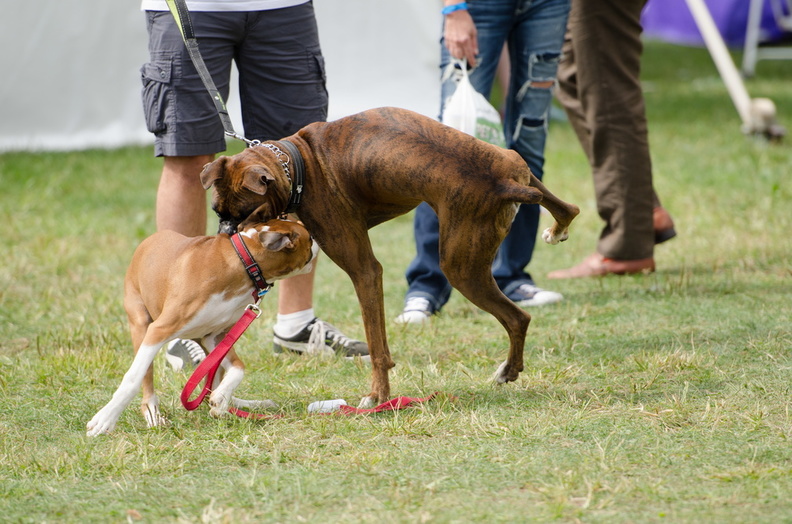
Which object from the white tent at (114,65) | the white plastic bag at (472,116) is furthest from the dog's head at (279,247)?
the white tent at (114,65)

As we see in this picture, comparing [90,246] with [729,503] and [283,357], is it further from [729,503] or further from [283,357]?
[729,503]

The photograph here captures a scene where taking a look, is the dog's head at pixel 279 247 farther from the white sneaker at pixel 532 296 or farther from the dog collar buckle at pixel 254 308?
the white sneaker at pixel 532 296

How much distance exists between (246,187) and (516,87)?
76.6 inches

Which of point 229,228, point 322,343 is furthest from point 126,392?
point 322,343

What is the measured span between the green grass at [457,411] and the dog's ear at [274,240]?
0.56 m

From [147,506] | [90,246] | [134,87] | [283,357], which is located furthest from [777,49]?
[147,506]

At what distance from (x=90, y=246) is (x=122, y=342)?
2081mm

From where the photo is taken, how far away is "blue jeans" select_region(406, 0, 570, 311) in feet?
13.8

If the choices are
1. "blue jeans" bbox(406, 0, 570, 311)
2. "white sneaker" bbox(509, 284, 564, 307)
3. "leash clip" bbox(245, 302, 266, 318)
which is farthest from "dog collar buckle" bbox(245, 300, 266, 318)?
"white sneaker" bbox(509, 284, 564, 307)

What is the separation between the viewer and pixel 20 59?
371 inches

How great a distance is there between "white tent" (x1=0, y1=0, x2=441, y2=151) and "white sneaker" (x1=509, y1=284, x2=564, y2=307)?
220 inches

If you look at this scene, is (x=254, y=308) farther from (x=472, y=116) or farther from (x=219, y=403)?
(x=472, y=116)

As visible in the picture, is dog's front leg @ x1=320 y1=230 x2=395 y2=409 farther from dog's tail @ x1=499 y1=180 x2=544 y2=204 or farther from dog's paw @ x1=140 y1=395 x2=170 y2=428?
dog's paw @ x1=140 y1=395 x2=170 y2=428

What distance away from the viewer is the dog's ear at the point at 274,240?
279cm
